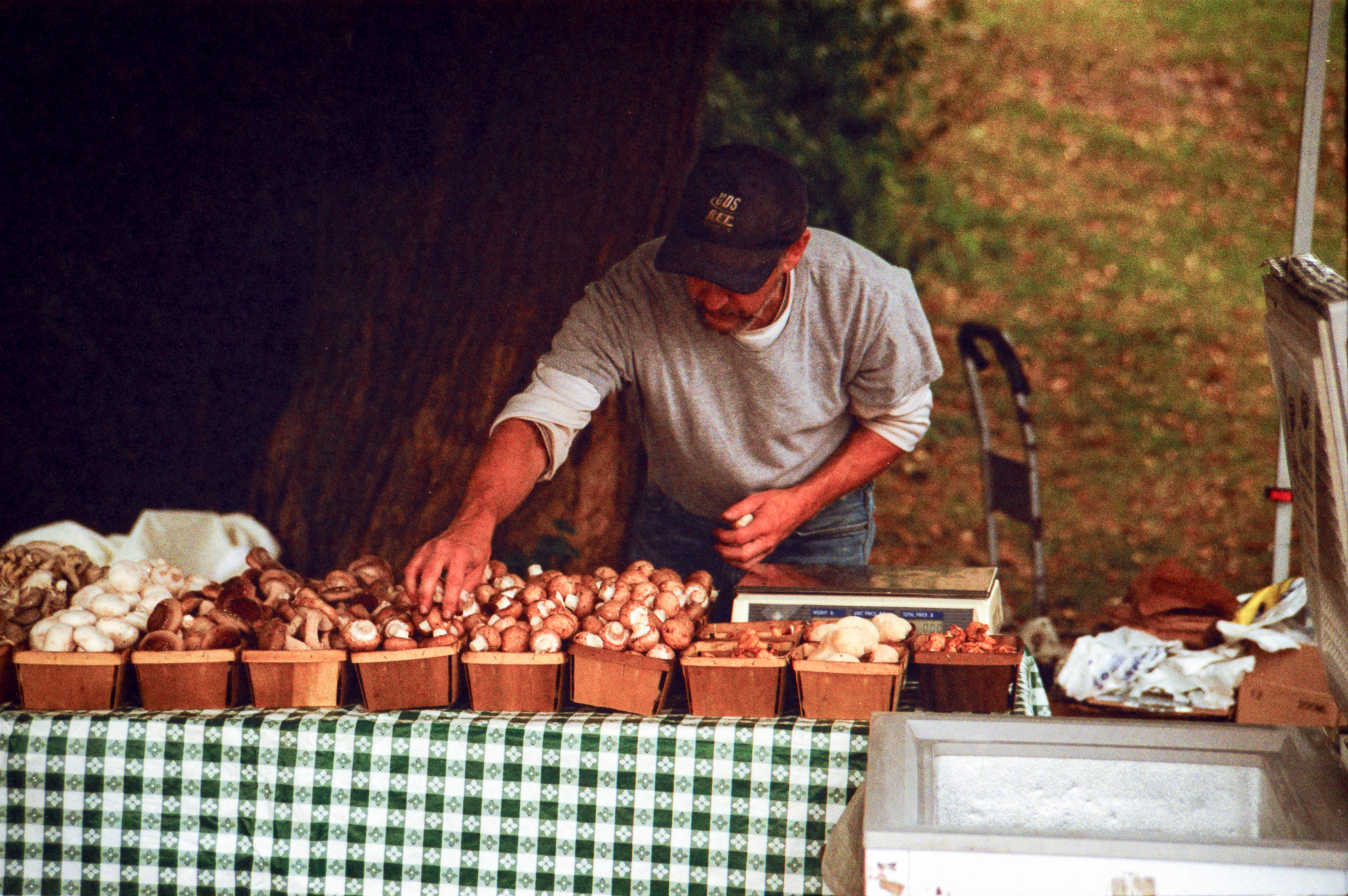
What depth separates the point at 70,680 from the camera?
2.03 meters

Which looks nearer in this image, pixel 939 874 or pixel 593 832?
pixel 939 874

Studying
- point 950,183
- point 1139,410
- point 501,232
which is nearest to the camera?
point 501,232

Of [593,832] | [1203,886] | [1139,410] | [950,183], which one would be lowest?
[593,832]

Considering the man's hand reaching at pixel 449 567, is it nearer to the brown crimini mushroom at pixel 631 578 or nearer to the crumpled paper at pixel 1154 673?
the brown crimini mushroom at pixel 631 578

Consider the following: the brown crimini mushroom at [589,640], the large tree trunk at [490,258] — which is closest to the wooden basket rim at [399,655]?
the brown crimini mushroom at [589,640]

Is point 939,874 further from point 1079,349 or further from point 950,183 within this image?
point 950,183

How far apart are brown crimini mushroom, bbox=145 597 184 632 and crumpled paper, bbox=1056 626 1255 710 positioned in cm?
201

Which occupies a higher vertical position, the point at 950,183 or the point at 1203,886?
the point at 950,183

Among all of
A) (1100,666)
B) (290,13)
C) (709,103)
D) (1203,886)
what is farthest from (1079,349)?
(1203,886)

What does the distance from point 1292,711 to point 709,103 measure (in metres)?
3.55

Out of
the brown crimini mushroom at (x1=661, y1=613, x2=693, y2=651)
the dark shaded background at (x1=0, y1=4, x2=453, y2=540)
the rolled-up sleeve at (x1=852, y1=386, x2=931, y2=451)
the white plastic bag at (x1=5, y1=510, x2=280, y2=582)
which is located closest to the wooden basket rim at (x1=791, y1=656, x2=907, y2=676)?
the brown crimini mushroom at (x1=661, y1=613, x2=693, y2=651)

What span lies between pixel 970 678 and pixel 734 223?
0.98m

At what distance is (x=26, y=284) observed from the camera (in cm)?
360

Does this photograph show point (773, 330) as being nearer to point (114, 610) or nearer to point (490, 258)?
point (490, 258)
